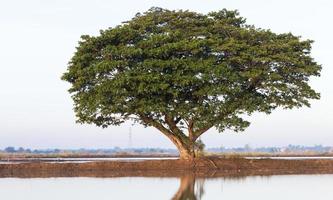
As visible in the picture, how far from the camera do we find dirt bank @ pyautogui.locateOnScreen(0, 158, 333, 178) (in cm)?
3900

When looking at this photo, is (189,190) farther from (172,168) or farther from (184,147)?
(184,147)

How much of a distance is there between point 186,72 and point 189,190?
1406 centimetres

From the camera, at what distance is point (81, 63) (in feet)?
136

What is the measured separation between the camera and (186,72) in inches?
1532

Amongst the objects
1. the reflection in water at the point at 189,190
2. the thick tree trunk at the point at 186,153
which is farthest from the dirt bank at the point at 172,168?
the reflection in water at the point at 189,190

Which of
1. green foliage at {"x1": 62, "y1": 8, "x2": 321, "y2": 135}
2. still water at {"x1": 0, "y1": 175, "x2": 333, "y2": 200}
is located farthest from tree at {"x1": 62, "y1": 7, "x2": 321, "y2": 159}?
still water at {"x1": 0, "y1": 175, "x2": 333, "y2": 200}

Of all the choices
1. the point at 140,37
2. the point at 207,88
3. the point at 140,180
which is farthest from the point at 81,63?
the point at 140,180

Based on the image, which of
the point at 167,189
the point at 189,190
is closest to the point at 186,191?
the point at 189,190

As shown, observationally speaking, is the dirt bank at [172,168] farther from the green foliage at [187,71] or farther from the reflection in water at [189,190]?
the reflection in water at [189,190]

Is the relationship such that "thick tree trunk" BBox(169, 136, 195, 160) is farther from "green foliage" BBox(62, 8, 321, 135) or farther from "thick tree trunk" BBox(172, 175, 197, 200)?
"thick tree trunk" BBox(172, 175, 197, 200)

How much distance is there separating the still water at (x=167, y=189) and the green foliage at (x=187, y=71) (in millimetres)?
7878

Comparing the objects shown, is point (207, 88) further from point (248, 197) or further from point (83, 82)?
point (248, 197)

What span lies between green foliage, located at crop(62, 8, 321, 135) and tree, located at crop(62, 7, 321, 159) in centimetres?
6

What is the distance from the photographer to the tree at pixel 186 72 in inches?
1531
